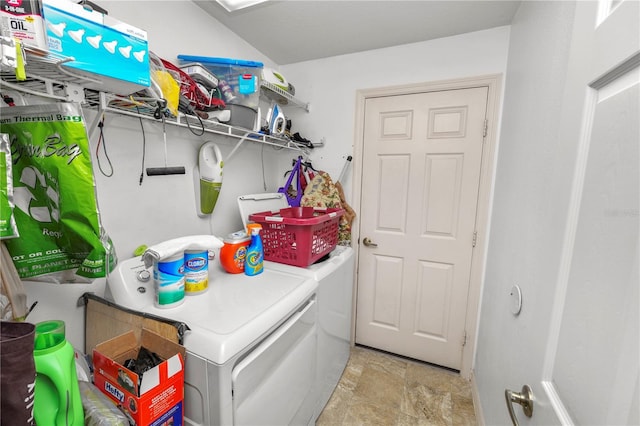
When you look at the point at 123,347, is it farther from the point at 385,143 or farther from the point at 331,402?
the point at 385,143

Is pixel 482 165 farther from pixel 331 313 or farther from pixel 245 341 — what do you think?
pixel 245 341

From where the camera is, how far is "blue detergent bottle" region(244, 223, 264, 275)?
1.45m

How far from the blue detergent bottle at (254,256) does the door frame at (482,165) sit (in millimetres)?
1017

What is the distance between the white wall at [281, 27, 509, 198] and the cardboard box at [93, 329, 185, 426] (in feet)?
5.45

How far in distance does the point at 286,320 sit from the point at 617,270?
108 cm

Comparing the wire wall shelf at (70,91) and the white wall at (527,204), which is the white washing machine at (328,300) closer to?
the wire wall shelf at (70,91)

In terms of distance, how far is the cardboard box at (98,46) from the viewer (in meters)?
0.69

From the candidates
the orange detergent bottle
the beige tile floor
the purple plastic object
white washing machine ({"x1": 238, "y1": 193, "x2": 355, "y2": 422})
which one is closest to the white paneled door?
the beige tile floor

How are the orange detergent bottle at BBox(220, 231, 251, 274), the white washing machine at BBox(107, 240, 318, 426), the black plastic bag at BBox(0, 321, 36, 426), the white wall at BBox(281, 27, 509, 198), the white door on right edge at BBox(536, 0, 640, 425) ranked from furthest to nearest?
the white wall at BBox(281, 27, 509, 198), the orange detergent bottle at BBox(220, 231, 251, 274), the white washing machine at BBox(107, 240, 318, 426), the black plastic bag at BBox(0, 321, 36, 426), the white door on right edge at BBox(536, 0, 640, 425)

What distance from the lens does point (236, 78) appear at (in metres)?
1.51

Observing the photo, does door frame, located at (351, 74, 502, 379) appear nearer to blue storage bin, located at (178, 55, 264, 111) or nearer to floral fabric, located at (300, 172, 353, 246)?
floral fabric, located at (300, 172, 353, 246)

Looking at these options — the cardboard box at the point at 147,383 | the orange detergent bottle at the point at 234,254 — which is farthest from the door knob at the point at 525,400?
the orange detergent bottle at the point at 234,254

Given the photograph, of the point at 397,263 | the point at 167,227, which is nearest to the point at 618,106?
the point at 167,227

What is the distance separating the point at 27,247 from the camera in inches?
29.0
